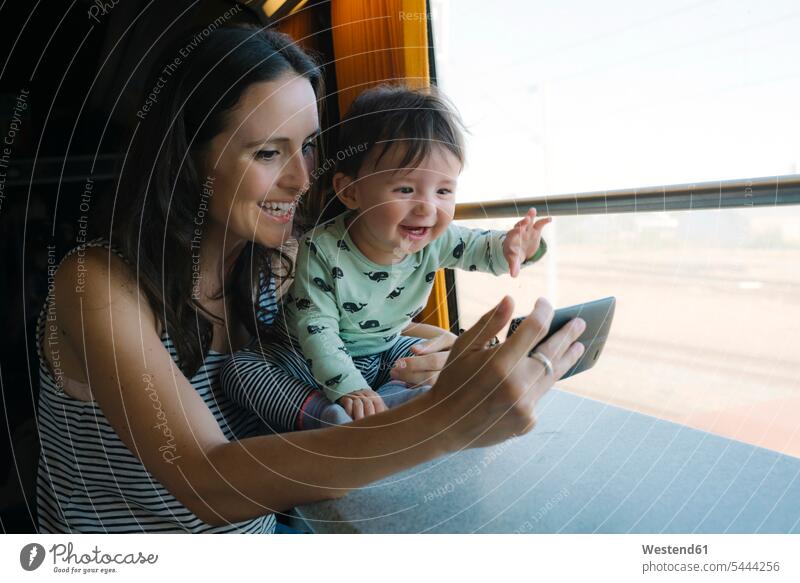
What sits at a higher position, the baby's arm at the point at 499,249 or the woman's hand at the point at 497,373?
the baby's arm at the point at 499,249

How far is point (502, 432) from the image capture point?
15.4 inches

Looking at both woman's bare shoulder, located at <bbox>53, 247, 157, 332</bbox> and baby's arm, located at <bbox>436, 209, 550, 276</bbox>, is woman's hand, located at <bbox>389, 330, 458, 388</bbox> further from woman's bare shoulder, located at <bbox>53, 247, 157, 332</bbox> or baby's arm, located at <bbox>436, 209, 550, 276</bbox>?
woman's bare shoulder, located at <bbox>53, 247, 157, 332</bbox>

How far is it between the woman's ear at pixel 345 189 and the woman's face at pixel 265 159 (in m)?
0.02

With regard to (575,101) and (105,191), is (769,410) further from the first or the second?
(105,191)

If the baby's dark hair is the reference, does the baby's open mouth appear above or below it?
below

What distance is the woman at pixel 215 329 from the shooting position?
368mm

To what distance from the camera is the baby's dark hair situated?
35 cm

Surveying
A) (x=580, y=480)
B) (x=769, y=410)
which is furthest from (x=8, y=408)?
(x=769, y=410)

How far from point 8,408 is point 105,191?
160 mm
